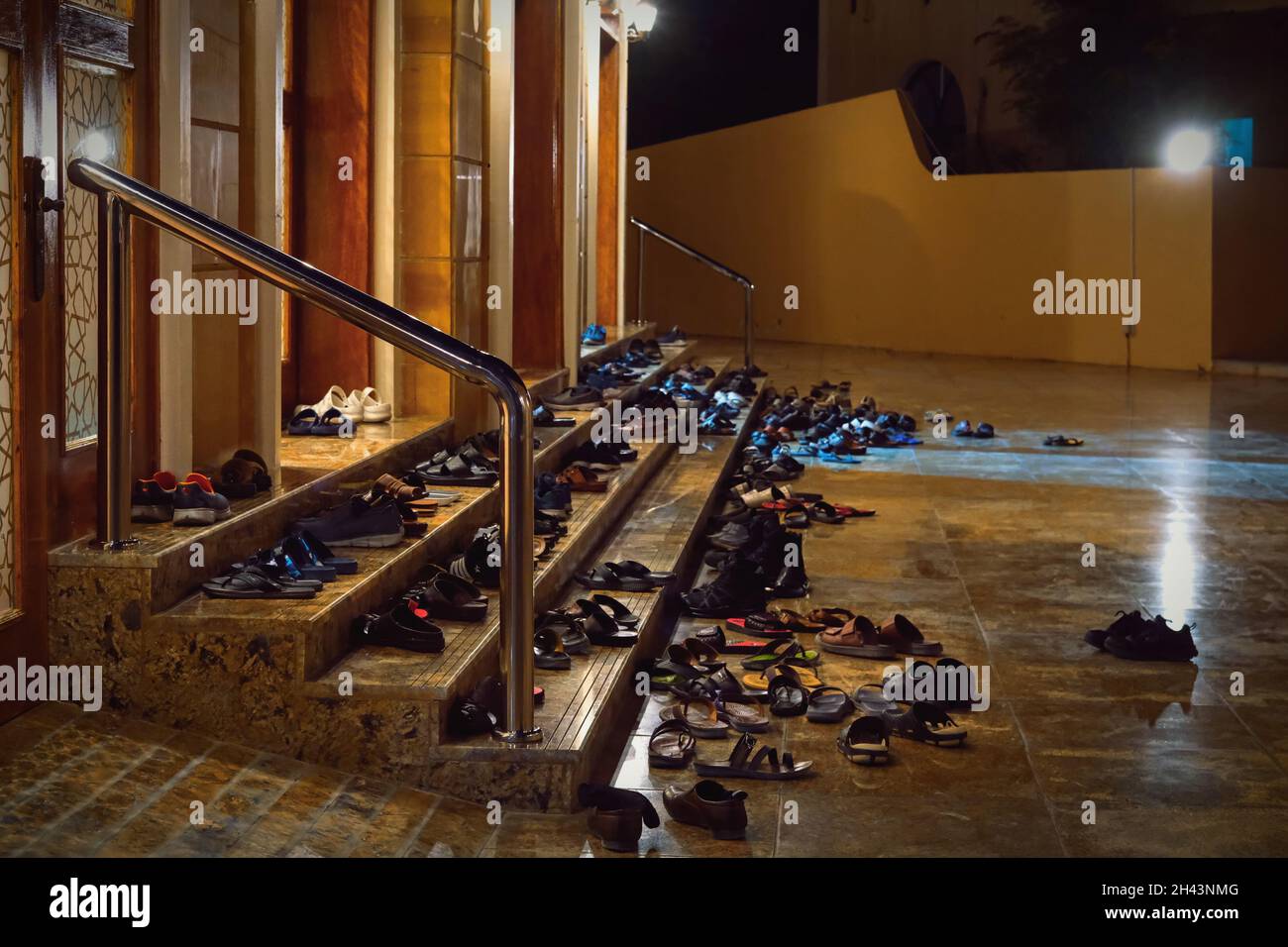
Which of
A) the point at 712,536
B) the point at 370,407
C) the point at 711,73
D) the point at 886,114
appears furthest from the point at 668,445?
the point at 711,73

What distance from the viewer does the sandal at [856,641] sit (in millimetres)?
5355

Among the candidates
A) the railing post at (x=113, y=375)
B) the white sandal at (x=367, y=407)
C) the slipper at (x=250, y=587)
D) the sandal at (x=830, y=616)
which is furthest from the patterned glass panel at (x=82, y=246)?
the sandal at (x=830, y=616)

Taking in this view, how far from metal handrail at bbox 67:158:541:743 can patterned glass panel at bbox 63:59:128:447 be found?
0.12m

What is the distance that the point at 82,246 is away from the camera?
13.0ft

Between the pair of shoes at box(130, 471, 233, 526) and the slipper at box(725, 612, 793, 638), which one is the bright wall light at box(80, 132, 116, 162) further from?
the slipper at box(725, 612, 793, 638)

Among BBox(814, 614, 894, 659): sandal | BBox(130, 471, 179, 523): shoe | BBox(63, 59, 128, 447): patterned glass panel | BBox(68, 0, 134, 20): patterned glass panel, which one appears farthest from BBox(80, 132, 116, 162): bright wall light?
BBox(814, 614, 894, 659): sandal

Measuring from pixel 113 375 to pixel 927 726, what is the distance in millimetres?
2393

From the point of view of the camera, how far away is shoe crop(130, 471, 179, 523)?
13.9ft

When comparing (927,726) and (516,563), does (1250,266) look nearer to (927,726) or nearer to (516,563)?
(927,726)

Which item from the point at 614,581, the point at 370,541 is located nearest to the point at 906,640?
the point at 614,581

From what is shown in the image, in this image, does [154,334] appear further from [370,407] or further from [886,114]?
[886,114]

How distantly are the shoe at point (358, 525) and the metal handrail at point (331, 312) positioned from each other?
832mm
